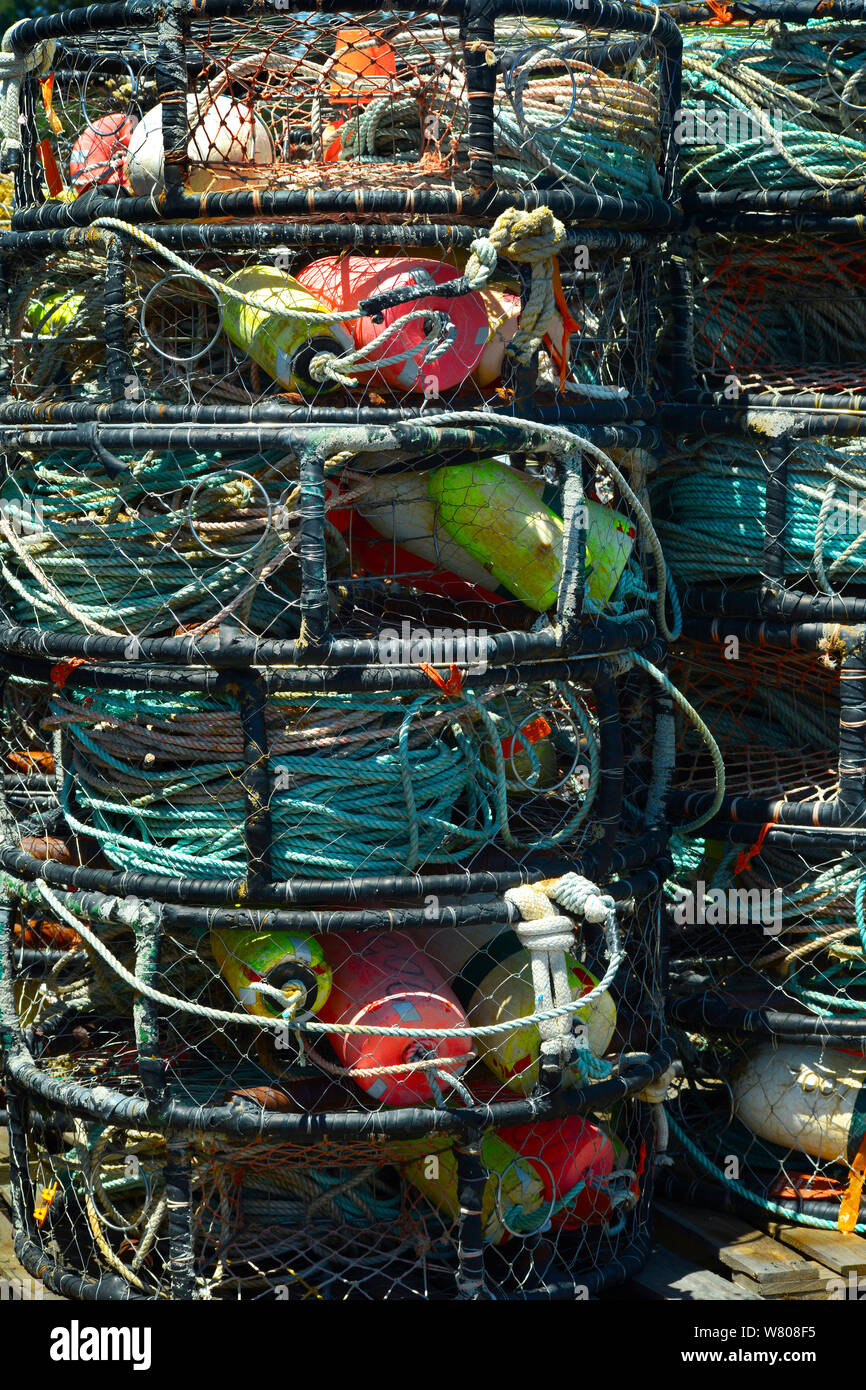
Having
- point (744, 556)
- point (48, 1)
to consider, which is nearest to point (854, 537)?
point (744, 556)

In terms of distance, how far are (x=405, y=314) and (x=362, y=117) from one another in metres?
0.74

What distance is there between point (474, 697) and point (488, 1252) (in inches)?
59.6

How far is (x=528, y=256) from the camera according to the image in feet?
17.1

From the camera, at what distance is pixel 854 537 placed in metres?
6.18

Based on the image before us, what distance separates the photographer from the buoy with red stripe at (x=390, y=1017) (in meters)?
5.33

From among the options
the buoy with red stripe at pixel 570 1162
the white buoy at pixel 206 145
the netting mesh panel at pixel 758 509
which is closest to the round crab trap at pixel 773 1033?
the buoy with red stripe at pixel 570 1162

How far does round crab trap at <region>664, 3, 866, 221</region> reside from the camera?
→ 20.3 feet

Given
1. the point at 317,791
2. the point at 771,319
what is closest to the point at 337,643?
the point at 317,791

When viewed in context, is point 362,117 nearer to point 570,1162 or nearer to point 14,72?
point 14,72

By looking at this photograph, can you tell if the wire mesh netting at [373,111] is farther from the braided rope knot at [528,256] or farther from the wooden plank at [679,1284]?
the wooden plank at [679,1284]

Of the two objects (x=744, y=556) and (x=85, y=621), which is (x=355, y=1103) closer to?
(x=85, y=621)

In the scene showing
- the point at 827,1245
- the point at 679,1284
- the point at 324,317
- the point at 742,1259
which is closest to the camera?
the point at 324,317

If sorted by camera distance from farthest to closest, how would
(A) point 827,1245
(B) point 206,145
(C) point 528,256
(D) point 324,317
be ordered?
(A) point 827,1245 → (B) point 206,145 → (C) point 528,256 → (D) point 324,317

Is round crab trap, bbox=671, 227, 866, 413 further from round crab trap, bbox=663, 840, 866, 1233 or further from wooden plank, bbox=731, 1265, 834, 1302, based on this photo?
wooden plank, bbox=731, 1265, 834, 1302
